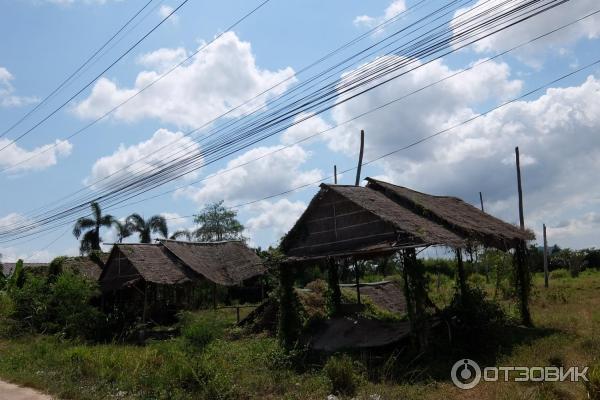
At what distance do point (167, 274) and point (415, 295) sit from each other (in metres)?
16.7

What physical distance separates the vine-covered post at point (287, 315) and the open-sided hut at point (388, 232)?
145 millimetres

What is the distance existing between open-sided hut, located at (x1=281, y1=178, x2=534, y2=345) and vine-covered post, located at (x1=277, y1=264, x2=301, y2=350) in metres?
0.14

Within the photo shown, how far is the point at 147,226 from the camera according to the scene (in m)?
47.6

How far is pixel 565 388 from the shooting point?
9.40 meters

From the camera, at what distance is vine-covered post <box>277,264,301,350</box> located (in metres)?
15.5

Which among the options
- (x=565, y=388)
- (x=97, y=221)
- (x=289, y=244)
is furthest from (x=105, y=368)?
(x=97, y=221)

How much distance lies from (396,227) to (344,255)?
1901 millimetres

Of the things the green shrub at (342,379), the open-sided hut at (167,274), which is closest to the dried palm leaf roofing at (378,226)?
the green shrub at (342,379)

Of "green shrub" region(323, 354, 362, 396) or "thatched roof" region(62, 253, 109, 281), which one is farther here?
"thatched roof" region(62, 253, 109, 281)

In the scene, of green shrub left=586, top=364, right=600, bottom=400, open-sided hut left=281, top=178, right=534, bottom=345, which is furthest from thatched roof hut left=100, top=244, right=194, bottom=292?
green shrub left=586, top=364, right=600, bottom=400

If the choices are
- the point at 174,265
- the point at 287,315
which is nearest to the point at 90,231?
the point at 174,265

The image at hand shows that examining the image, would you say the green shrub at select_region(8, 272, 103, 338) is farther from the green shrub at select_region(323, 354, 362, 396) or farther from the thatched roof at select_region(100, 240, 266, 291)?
the green shrub at select_region(323, 354, 362, 396)

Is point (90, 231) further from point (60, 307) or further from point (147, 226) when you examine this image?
point (60, 307)

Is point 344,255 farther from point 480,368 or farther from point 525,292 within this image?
point 525,292
